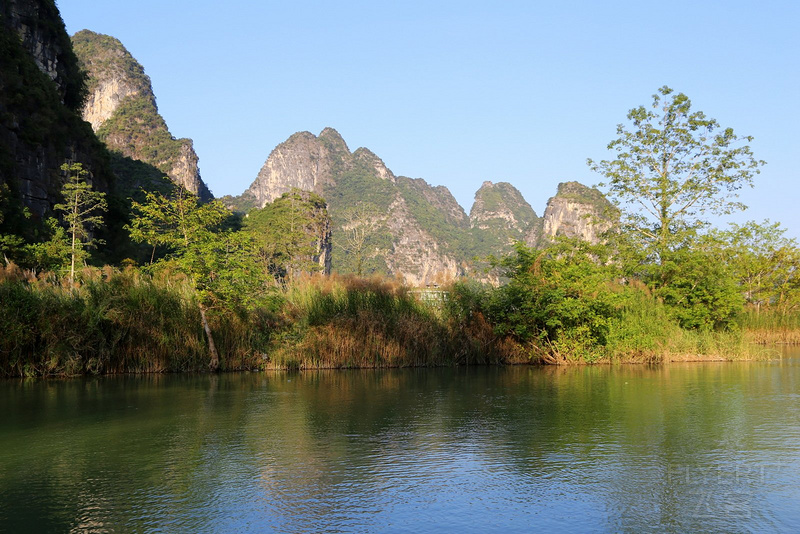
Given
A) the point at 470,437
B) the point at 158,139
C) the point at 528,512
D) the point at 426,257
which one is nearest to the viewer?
the point at 528,512

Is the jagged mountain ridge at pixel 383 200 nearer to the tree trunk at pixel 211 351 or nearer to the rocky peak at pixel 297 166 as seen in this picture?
the rocky peak at pixel 297 166

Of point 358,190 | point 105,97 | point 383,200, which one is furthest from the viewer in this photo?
point 358,190

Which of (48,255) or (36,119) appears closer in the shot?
(48,255)

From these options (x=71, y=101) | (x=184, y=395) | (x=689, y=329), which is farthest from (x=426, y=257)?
(x=184, y=395)

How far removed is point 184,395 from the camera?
1025 centimetres

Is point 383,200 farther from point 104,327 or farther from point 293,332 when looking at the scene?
point 104,327

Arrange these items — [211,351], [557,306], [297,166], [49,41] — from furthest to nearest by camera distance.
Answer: [297,166], [49,41], [557,306], [211,351]

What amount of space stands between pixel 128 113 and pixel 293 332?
364 feet

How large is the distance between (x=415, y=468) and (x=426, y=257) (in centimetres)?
15179

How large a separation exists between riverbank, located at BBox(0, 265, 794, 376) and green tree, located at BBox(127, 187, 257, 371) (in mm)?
317

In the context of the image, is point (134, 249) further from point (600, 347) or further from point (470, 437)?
point (470, 437)

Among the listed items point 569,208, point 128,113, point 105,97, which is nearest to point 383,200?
point 569,208

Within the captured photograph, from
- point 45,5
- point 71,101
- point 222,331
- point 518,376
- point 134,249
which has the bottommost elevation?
point 518,376

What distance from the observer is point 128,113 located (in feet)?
374
